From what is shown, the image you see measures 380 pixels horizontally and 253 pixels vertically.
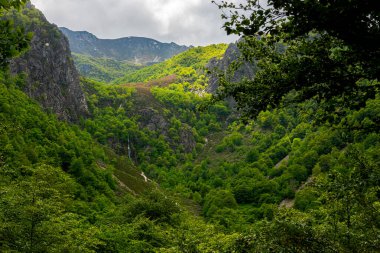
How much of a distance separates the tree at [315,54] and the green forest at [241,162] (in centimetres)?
3

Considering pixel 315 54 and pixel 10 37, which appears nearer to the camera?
pixel 10 37

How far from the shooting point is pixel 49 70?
132 metres

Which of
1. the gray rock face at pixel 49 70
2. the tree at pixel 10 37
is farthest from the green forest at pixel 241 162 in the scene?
the gray rock face at pixel 49 70

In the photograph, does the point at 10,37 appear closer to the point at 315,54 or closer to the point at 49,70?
the point at 315,54

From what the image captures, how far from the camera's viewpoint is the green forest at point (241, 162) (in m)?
8.13

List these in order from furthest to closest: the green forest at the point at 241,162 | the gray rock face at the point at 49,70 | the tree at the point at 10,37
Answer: the gray rock face at the point at 49,70 < the green forest at the point at 241,162 < the tree at the point at 10,37

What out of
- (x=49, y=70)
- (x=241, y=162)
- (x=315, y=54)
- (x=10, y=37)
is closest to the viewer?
(x=10, y=37)

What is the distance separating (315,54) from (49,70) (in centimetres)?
13675

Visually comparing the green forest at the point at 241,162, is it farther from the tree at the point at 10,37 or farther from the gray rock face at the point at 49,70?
the gray rock face at the point at 49,70

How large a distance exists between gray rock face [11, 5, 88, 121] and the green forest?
5263 mm

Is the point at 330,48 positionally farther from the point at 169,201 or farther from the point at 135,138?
the point at 135,138

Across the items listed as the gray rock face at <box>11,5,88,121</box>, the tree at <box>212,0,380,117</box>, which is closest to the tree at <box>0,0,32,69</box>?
the tree at <box>212,0,380,117</box>

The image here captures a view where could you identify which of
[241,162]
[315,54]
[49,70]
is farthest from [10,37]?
[241,162]

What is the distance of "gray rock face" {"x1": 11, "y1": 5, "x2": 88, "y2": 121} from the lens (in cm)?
12062
